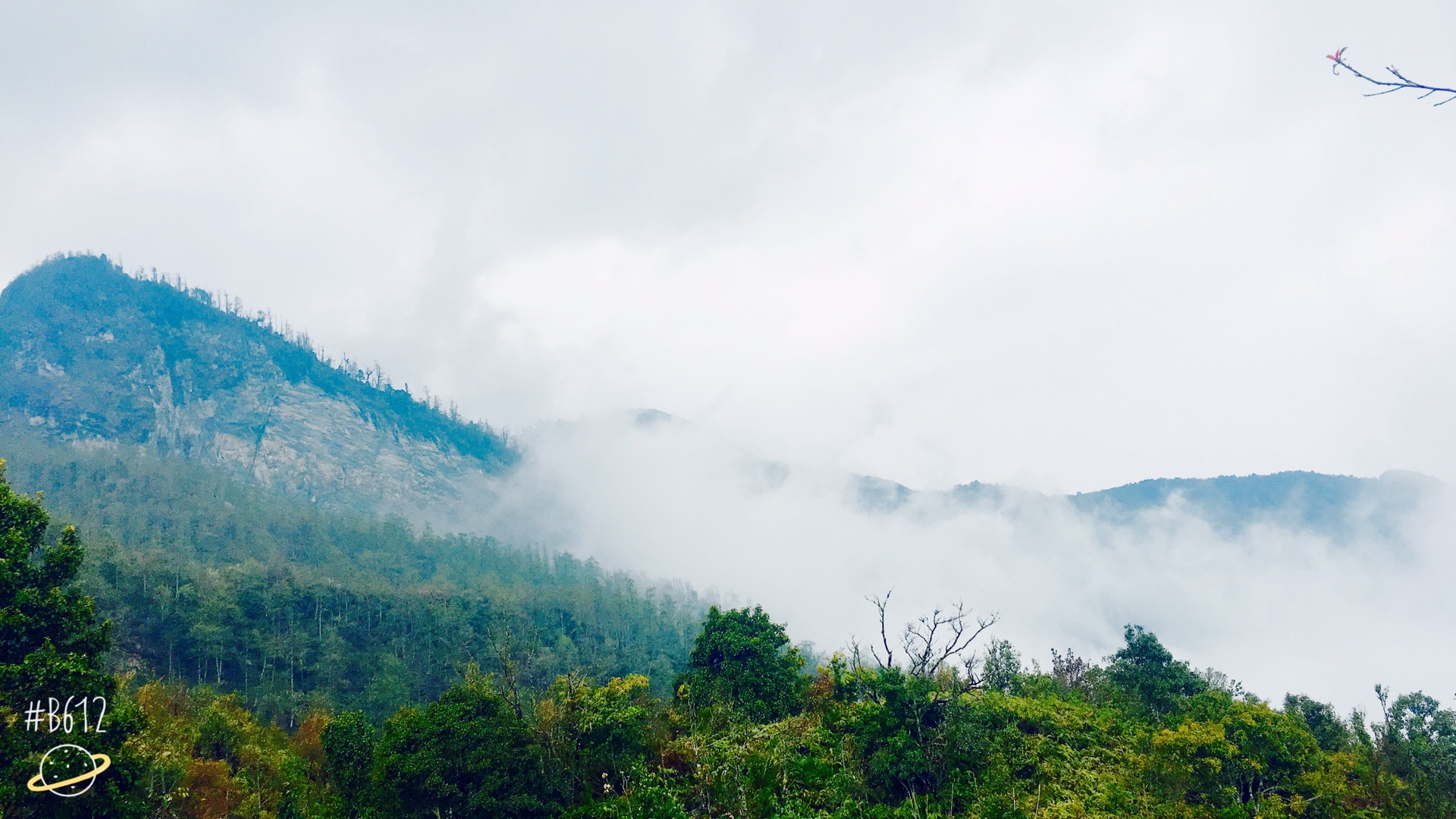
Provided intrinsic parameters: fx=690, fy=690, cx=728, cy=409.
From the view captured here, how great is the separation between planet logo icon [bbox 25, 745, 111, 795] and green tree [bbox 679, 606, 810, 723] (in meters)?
19.6

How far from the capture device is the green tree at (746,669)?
30.3 m

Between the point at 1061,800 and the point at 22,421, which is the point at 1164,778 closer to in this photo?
the point at 1061,800

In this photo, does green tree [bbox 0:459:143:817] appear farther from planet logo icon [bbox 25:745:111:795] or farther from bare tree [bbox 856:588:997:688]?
bare tree [bbox 856:588:997:688]

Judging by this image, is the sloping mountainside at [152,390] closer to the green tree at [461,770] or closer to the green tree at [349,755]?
the green tree at [349,755]

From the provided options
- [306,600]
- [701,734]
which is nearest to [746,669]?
[701,734]

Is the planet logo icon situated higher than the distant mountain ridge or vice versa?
the distant mountain ridge

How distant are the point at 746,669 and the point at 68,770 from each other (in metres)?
22.5

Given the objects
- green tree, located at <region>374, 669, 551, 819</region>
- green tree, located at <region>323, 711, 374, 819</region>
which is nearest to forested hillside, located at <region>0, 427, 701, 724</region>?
green tree, located at <region>374, 669, 551, 819</region>

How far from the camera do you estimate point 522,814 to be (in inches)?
881

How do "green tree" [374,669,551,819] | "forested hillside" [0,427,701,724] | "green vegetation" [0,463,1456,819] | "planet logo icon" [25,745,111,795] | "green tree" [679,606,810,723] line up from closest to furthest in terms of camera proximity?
"planet logo icon" [25,745,111,795] → "green vegetation" [0,463,1456,819] → "green tree" [374,669,551,819] → "green tree" [679,606,810,723] → "forested hillside" [0,427,701,724]

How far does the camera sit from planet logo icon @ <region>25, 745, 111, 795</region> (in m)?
16.5

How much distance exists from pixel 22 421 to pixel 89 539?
5189 inches

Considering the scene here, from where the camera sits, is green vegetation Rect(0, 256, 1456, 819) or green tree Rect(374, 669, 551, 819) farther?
green tree Rect(374, 669, 551, 819)

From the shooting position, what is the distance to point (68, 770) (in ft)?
55.5
